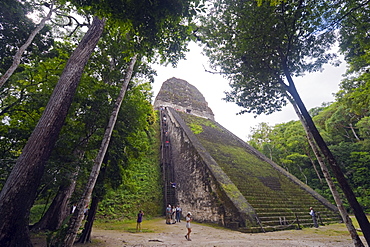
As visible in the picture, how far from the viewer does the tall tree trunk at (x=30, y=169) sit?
267 cm

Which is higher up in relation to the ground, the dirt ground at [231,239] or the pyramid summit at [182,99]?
the pyramid summit at [182,99]

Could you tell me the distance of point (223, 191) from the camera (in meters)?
7.78

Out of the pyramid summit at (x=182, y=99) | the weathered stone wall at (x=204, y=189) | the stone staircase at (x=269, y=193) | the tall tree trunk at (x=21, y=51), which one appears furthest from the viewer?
the pyramid summit at (x=182, y=99)

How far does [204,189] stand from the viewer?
9.02 meters

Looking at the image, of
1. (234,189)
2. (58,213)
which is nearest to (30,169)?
(58,213)

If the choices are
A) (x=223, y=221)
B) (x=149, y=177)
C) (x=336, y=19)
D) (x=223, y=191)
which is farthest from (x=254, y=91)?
(x=149, y=177)

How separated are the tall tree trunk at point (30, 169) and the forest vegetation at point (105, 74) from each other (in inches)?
0.6

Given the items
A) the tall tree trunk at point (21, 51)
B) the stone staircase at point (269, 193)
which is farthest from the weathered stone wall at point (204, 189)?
the tall tree trunk at point (21, 51)

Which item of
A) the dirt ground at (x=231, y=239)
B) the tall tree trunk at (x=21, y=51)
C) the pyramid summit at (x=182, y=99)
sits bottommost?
the dirt ground at (x=231, y=239)

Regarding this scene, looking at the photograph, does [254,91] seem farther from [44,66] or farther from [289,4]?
[44,66]

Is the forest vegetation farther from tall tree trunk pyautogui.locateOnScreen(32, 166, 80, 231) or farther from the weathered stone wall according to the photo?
the weathered stone wall

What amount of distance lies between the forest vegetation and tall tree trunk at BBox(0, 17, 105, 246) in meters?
0.02

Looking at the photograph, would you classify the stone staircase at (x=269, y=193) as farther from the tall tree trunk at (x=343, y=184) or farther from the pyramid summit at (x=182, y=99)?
the pyramid summit at (x=182, y=99)

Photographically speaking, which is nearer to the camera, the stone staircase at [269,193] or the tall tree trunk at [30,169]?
the tall tree trunk at [30,169]
